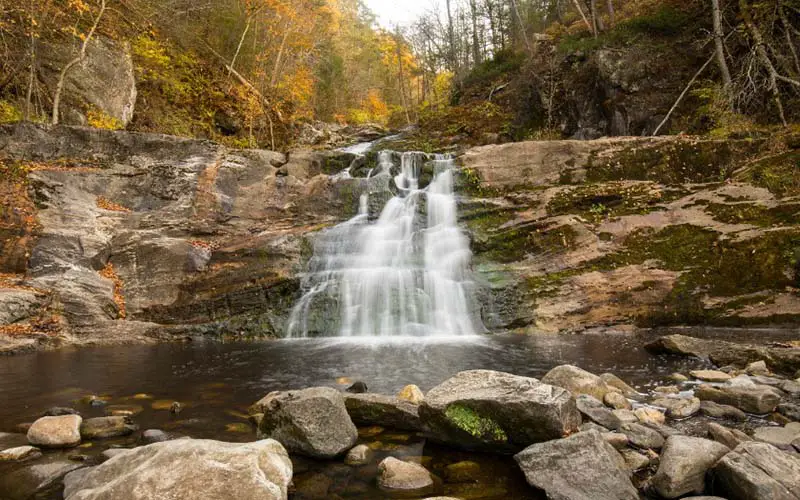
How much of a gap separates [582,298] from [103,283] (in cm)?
1183

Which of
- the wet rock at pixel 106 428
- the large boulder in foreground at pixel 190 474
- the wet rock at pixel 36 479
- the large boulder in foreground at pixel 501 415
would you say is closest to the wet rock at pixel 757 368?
the large boulder in foreground at pixel 501 415

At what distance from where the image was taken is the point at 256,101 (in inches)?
877

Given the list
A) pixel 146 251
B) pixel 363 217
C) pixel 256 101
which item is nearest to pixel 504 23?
pixel 256 101

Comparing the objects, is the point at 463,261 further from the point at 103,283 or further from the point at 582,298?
the point at 103,283

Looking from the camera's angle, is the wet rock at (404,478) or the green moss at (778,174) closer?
the wet rock at (404,478)

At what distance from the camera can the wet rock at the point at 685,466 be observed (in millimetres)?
2863

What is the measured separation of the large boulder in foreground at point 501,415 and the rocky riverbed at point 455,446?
0.01 m

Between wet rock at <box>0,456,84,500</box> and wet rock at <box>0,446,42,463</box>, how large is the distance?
115 mm

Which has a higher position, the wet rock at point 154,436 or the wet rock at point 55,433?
the wet rock at point 55,433

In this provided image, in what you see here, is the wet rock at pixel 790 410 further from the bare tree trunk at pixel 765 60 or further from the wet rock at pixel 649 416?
the bare tree trunk at pixel 765 60

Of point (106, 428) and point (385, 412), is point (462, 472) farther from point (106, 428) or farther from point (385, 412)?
point (106, 428)

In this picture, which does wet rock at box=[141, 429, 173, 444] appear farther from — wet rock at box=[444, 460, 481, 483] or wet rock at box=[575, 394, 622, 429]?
wet rock at box=[575, 394, 622, 429]

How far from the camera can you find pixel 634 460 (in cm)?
338

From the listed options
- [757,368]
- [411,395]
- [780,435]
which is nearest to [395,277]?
[411,395]
